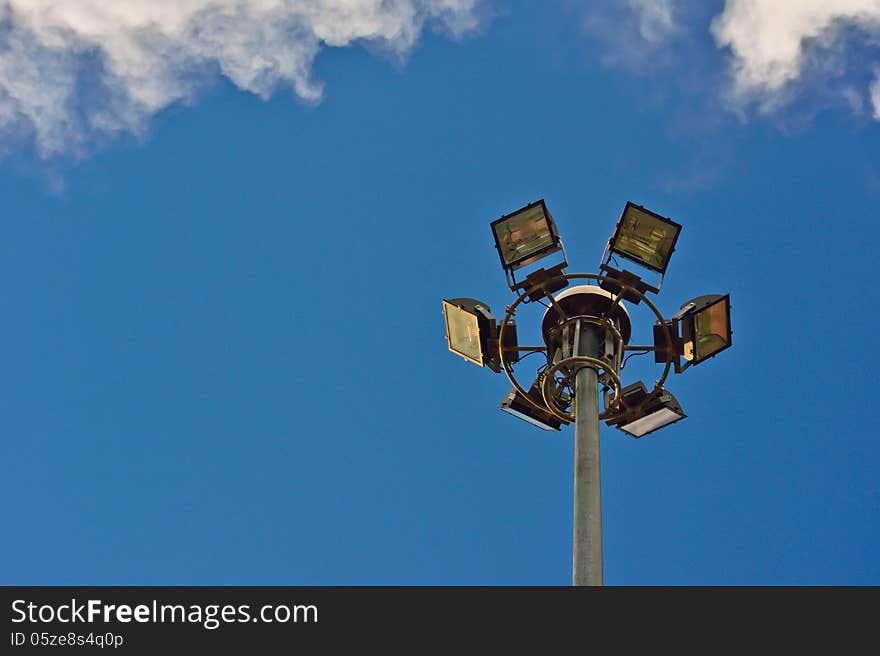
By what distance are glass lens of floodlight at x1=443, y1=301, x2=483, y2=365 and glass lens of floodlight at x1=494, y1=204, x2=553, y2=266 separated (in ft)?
3.32

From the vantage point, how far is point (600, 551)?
10.6 m

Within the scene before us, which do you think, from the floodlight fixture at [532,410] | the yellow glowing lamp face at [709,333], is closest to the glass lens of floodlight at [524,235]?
the floodlight fixture at [532,410]

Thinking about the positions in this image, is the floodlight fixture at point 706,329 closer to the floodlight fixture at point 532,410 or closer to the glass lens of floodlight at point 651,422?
the glass lens of floodlight at point 651,422

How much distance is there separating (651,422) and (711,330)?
1.41 meters

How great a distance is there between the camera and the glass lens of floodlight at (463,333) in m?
14.8

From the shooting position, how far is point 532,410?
1489 centimetres

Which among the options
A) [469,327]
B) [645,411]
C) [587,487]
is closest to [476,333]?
[469,327]

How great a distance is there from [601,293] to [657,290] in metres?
0.71

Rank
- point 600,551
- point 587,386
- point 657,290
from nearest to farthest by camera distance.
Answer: point 600,551
point 587,386
point 657,290

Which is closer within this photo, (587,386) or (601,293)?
(587,386)

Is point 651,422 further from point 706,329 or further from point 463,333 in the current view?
point 463,333

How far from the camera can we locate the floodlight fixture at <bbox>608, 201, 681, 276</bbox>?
1414cm
